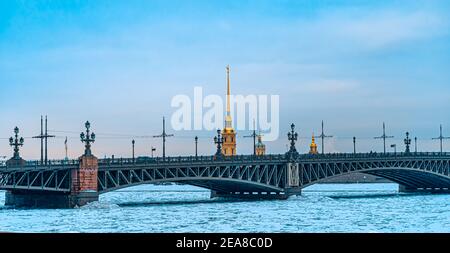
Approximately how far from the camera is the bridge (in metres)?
50.4

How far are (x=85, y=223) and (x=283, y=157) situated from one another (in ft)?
110

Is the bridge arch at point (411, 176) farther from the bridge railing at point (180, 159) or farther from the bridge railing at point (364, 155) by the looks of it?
the bridge railing at point (180, 159)

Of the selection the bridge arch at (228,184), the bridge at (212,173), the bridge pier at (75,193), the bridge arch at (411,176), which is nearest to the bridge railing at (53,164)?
the bridge at (212,173)

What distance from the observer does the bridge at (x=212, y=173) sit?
50375 mm

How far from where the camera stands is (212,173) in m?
58.7

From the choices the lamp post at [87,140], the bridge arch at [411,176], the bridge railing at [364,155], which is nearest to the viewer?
the lamp post at [87,140]

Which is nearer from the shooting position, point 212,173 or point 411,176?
point 212,173

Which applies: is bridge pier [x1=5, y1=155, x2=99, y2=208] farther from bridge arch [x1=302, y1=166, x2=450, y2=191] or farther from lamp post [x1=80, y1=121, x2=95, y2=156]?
bridge arch [x1=302, y1=166, x2=450, y2=191]

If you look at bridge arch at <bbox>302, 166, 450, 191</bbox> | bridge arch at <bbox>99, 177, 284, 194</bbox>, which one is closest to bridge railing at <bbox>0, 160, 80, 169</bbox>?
bridge arch at <bbox>99, 177, 284, 194</bbox>

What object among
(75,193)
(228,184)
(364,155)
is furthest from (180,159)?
(364,155)

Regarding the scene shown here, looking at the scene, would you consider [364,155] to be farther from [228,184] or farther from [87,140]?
[87,140]
